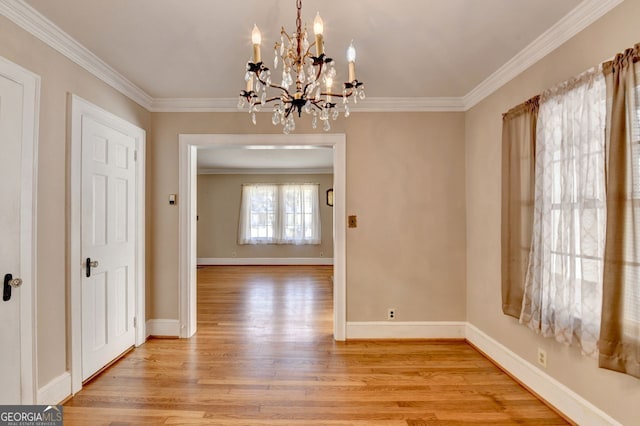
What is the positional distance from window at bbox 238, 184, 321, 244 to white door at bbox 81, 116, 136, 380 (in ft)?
18.3

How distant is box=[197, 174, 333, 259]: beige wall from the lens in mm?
8773

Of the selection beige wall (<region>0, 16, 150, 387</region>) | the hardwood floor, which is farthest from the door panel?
the hardwood floor

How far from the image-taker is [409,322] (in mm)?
3418

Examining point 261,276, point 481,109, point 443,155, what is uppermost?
point 481,109

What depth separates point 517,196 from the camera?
249cm

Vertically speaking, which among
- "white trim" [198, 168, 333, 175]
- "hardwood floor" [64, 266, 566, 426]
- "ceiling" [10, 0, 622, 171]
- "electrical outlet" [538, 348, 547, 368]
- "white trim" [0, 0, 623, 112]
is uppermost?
"ceiling" [10, 0, 622, 171]

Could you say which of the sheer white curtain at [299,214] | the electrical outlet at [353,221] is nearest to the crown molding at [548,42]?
the electrical outlet at [353,221]

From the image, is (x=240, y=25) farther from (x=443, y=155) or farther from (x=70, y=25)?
(x=443, y=155)

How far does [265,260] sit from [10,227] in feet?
22.9

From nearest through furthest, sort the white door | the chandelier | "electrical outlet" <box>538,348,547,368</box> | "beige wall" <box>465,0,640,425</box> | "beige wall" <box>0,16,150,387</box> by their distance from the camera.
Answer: the chandelier
"beige wall" <box>465,0,640,425</box>
"beige wall" <box>0,16,150,387</box>
"electrical outlet" <box>538,348,547,368</box>
the white door

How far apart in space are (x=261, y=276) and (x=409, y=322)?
14.4ft

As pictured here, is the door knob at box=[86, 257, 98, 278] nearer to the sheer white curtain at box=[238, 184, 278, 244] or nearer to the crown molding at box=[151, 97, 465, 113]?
the crown molding at box=[151, 97, 465, 113]

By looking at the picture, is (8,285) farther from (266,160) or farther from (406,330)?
(266,160)

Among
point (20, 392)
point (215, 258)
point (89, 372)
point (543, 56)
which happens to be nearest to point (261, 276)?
point (215, 258)
